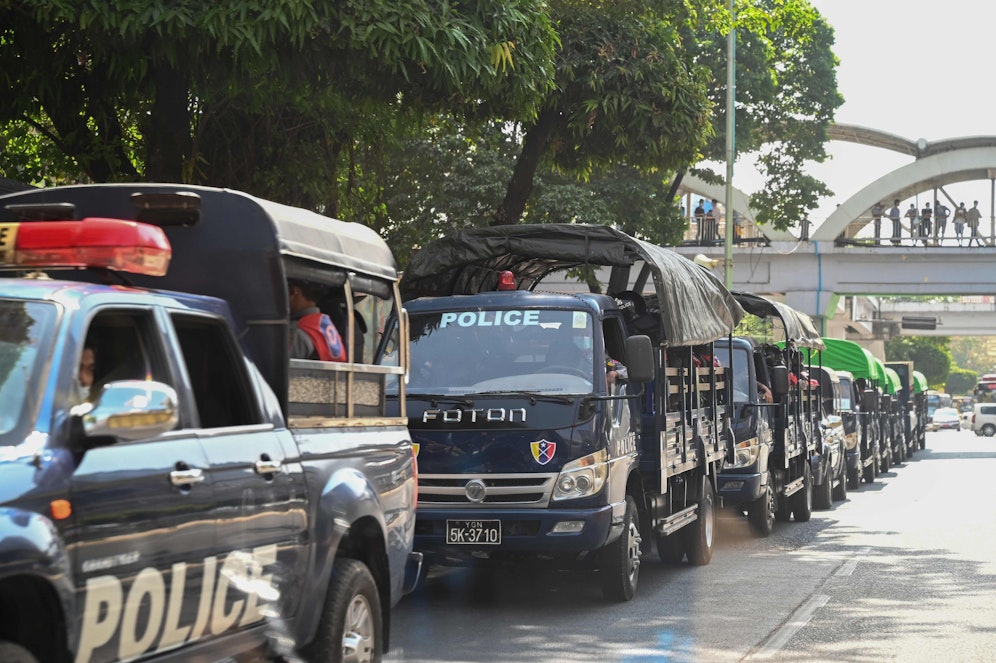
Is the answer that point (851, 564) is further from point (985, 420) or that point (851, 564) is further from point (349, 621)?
point (985, 420)

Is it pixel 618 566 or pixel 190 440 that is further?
pixel 618 566

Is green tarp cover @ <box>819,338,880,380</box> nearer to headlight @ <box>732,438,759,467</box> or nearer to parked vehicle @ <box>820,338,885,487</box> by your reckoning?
parked vehicle @ <box>820,338,885,487</box>

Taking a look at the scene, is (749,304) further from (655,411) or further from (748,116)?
(748,116)

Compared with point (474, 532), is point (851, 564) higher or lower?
lower

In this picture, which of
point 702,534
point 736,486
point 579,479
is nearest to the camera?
point 579,479

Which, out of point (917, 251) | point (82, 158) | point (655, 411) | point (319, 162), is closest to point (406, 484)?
point (655, 411)

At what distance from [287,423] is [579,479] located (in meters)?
4.52

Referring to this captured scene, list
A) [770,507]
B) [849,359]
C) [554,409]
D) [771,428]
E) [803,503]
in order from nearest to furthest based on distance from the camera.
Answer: [554,409], [770,507], [771,428], [803,503], [849,359]

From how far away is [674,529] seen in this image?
1180 centimetres

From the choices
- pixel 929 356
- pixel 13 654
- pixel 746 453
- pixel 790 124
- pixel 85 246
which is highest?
pixel 790 124

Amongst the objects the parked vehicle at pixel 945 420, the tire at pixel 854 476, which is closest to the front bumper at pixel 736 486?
the tire at pixel 854 476

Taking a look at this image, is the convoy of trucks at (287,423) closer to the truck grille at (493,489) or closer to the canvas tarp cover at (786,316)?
the truck grille at (493,489)

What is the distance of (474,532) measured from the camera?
10.1 meters

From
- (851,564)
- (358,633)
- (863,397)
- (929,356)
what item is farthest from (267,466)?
(929,356)
